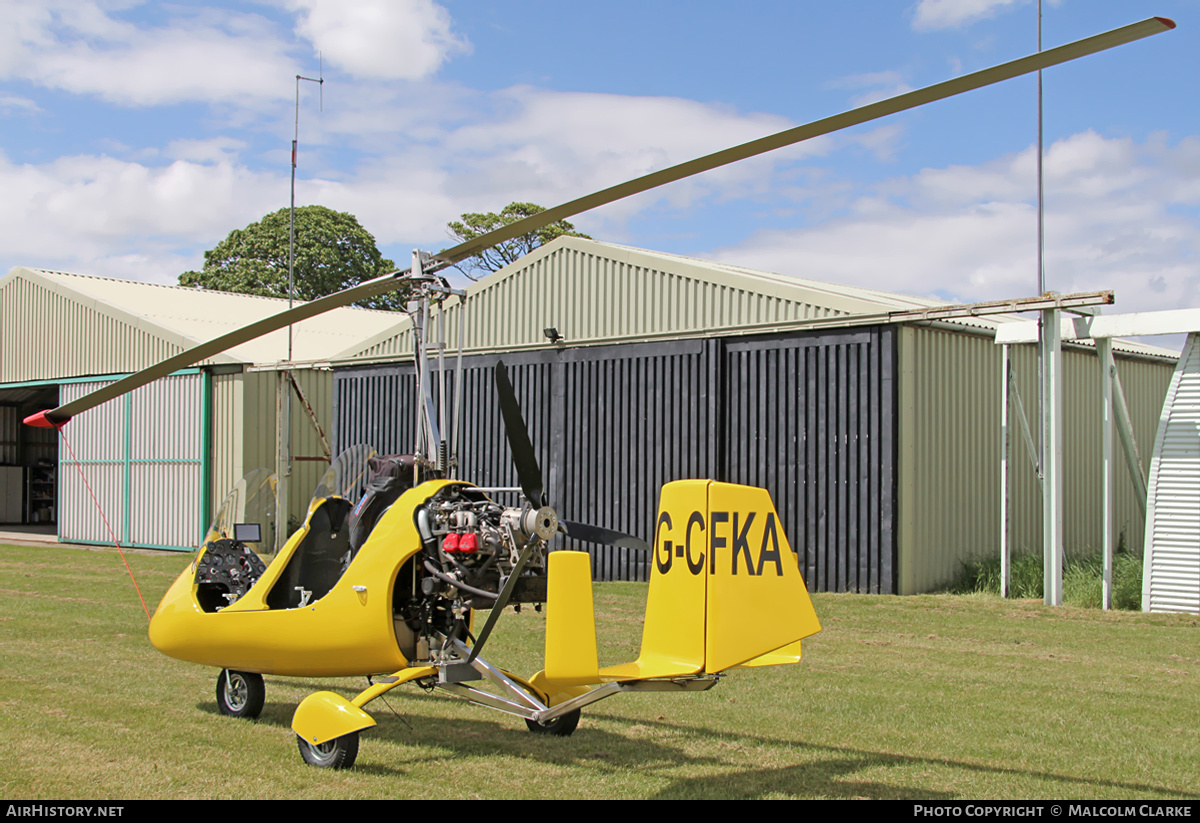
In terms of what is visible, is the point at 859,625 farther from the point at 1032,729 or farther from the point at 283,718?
the point at 283,718

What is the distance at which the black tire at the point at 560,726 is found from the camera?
23.1 ft

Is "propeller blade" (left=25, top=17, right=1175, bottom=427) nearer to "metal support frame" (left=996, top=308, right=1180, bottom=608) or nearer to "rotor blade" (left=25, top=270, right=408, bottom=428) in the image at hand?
"rotor blade" (left=25, top=270, right=408, bottom=428)

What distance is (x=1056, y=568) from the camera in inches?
523

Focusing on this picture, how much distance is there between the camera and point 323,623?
668cm

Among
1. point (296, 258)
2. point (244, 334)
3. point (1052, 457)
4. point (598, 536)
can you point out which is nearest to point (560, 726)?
point (598, 536)

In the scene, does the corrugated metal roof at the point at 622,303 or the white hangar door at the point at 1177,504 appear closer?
the white hangar door at the point at 1177,504

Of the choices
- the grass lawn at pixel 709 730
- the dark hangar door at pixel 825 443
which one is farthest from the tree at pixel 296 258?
the grass lawn at pixel 709 730

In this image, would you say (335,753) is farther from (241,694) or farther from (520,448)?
(520,448)

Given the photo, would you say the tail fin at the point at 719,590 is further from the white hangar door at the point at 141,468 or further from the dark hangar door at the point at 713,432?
the white hangar door at the point at 141,468

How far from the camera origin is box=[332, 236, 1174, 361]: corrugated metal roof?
52.5 ft

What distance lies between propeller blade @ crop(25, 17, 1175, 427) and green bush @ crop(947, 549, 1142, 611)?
10.3 meters

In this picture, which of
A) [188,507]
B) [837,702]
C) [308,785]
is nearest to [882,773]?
[837,702]

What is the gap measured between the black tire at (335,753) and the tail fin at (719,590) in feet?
5.03

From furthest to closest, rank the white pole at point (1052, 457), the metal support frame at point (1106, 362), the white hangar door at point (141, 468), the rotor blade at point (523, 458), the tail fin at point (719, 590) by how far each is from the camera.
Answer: the white hangar door at point (141, 468), the white pole at point (1052, 457), the metal support frame at point (1106, 362), the rotor blade at point (523, 458), the tail fin at point (719, 590)
